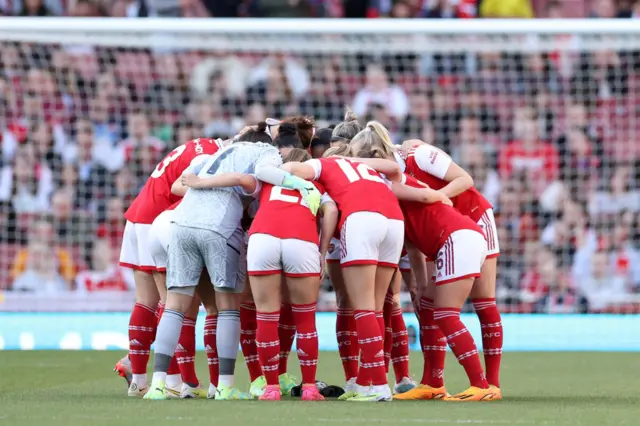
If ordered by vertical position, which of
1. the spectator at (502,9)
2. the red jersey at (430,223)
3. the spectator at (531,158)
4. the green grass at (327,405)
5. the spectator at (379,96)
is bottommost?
the green grass at (327,405)

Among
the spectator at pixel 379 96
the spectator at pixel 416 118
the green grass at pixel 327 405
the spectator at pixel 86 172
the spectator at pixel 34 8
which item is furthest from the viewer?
the spectator at pixel 34 8

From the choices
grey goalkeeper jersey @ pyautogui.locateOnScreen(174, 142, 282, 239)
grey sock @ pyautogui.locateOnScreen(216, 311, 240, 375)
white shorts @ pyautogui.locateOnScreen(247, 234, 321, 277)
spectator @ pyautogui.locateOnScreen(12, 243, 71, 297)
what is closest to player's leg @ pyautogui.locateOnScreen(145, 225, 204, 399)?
grey goalkeeper jersey @ pyautogui.locateOnScreen(174, 142, 282, 239)

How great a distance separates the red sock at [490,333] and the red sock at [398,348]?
2.31 feet

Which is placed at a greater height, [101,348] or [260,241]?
[260,241]

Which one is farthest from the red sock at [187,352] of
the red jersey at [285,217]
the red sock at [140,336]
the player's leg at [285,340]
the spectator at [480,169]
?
the spectator at [480,169]

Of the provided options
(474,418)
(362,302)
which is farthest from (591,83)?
(474,418)

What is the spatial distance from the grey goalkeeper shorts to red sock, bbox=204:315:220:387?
2.18 feet

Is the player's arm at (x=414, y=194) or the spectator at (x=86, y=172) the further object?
the spectator at (x=86, y=172)

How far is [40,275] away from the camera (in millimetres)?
14438

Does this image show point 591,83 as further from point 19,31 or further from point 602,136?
point 19,31

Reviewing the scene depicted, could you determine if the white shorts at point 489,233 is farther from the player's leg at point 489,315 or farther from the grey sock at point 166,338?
the grey sock at point 166,338

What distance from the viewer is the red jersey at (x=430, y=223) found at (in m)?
7.75

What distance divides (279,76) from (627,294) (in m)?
5.45

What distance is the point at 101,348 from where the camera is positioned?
13.2 metres
